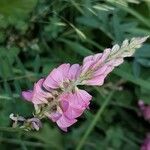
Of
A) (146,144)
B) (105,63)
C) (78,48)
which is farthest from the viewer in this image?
(146,144)

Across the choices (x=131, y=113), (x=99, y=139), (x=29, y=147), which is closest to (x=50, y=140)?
(x=29, y=147)

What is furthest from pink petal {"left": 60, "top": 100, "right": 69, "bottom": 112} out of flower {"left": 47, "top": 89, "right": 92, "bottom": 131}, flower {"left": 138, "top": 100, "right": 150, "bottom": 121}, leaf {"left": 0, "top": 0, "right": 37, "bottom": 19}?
flower {"left": 138, "top": 100, "right": 150, "bottom": 121}

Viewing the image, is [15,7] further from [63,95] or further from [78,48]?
[63,95]

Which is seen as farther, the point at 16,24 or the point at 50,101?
the point at 16,24

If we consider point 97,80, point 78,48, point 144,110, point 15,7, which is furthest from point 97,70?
point 144,110

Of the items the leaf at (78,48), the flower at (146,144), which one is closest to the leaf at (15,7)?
the leaf at (78,48)

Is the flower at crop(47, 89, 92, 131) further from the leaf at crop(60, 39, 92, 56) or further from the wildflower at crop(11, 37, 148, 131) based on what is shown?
the leaf at crop(60, 39, 92, 56)

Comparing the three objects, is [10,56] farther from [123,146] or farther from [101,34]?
[123,146]

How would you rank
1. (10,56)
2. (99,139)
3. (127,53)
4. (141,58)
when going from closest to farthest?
1. (127,53)
2. (10,56)
3. (141,58)
4. (99,139)

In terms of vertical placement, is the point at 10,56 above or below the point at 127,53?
below
